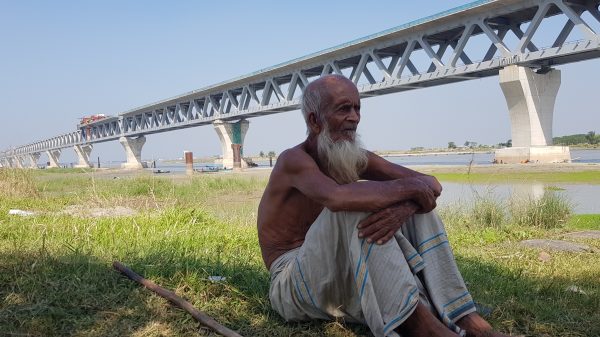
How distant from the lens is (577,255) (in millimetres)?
4633

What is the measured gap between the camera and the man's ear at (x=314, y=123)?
237cm

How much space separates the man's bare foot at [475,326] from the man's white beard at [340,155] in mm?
830

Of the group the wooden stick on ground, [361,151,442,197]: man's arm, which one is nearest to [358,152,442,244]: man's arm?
[361,151,442,197]: man's arm

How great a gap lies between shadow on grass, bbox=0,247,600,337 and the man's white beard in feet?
2.48

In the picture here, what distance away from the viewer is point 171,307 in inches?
106

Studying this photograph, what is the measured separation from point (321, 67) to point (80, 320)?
40427 millimetres

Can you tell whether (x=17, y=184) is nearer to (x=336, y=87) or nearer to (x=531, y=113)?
(x=336, y=87)

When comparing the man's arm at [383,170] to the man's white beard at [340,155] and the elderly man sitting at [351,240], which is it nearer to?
the elderly man sitting at [351,240]

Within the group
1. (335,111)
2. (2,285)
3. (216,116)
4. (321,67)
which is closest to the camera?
(335,111)

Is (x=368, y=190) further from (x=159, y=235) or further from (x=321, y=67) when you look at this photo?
(x=321, y=67)

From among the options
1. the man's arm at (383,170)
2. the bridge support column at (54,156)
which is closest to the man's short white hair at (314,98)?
the man's arm at (383,170)

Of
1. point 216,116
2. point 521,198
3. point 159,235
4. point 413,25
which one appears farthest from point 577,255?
point 216,116

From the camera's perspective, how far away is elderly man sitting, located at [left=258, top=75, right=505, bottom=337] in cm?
197

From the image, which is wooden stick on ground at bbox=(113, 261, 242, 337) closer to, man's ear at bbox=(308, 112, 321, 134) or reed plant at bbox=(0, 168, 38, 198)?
man's ear at bbox=(308, 112, 321, 134)
